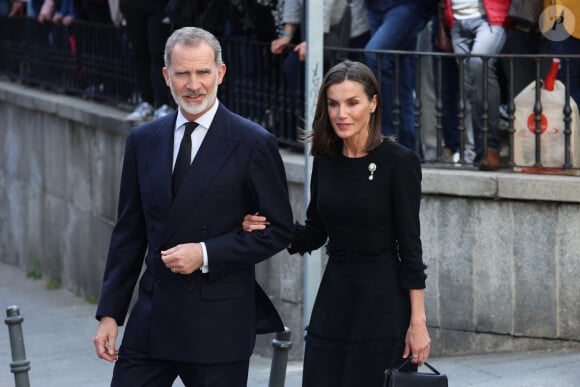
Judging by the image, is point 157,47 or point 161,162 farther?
point 157,47

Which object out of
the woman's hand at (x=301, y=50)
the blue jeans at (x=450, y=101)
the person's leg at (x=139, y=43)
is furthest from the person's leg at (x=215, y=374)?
the person's leg at (x=139, y=43)

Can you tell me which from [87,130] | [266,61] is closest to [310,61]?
[266,61]

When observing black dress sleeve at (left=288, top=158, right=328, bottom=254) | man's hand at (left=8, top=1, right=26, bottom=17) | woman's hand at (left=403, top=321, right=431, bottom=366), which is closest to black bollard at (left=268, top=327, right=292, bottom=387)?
black dress sleeve at (left=288, top=158, right=328, bottom=254)

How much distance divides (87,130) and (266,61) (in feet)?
11.3

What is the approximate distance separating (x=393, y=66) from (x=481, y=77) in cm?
73

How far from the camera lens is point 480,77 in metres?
9.12

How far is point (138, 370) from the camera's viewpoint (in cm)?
508

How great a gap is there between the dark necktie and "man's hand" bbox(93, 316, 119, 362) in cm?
57

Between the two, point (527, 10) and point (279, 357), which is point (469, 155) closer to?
point (527, 10)

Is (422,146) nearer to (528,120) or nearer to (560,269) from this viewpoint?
(528,120)

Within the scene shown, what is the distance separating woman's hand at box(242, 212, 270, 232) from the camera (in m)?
A: 5.02

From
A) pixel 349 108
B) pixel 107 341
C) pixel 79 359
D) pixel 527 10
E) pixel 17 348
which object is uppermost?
pixel 527 10

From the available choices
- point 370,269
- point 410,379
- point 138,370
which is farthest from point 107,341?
point 410,379

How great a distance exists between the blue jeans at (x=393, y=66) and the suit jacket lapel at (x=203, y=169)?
14.7 feet
